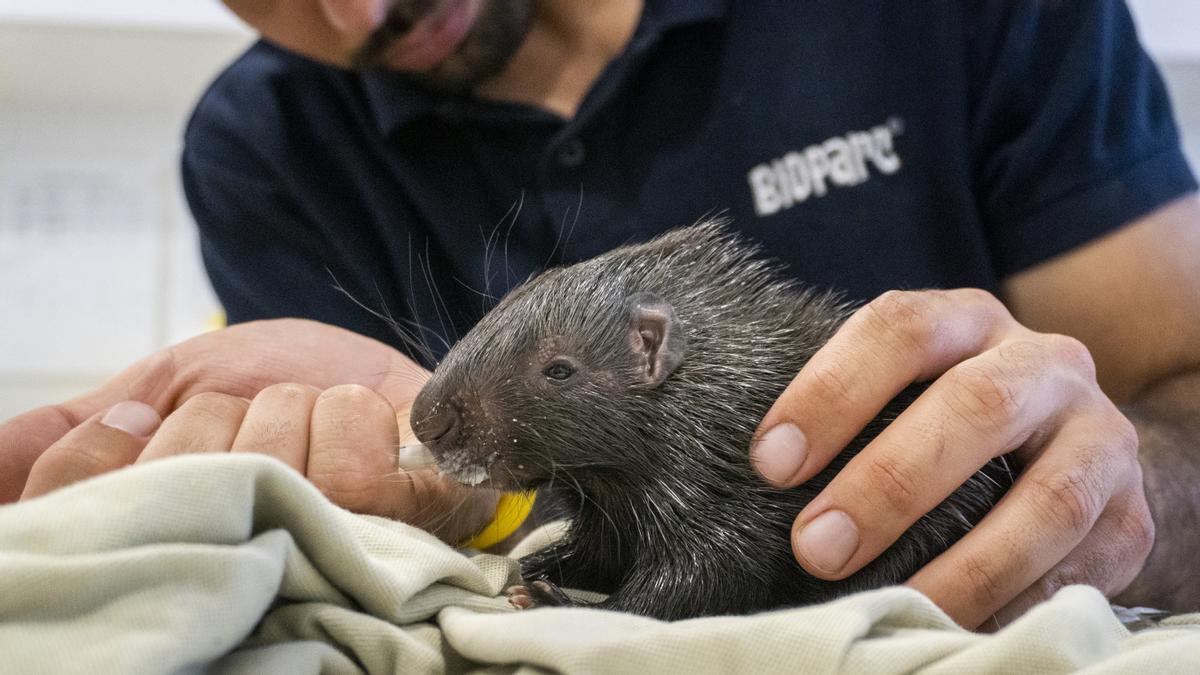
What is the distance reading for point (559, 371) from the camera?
0.80 metres

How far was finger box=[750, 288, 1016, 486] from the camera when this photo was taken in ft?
2.33

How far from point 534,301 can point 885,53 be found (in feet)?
2.69

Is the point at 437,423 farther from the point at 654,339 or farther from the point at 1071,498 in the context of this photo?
the point at 1071,498

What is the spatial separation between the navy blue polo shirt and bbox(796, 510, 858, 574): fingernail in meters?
0.65

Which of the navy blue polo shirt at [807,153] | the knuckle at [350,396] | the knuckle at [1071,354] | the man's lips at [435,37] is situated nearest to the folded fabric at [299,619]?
the knuckle at [350,396]

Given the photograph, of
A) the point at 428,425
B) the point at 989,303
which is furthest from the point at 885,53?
the point at 428,425

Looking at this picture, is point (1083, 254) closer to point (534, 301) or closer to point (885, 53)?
point (885, 53)

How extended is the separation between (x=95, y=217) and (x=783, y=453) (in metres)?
2.61

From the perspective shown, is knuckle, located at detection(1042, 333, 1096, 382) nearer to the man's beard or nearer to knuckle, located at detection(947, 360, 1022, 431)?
knuckle, located at detection(947, 360, 1022, 431)

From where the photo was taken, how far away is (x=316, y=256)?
5.16ft

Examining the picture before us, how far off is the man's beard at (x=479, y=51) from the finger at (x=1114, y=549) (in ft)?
3.35

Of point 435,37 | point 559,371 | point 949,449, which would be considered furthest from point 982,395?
point 435,37

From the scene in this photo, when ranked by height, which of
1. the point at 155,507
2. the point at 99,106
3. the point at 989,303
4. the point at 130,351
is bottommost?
the point at 130,351

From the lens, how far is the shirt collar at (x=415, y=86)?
1.41 metres
